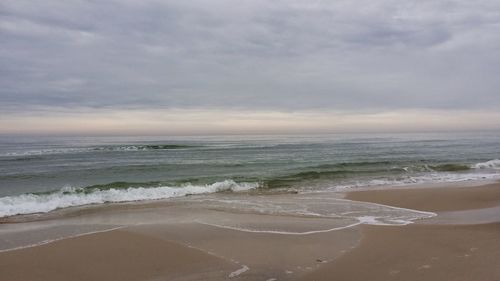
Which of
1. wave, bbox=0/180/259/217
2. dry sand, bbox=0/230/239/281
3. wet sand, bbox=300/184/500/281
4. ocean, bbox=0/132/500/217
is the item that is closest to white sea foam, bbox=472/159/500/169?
ocean, bbox=0/132/500/217

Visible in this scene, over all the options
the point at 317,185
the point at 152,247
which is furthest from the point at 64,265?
the point at 317,185

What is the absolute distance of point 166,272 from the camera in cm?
573

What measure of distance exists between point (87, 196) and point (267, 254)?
942cm

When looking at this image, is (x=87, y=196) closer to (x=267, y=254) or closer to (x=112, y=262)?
(x=112, y=262)

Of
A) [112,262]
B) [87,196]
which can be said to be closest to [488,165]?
[87,196]

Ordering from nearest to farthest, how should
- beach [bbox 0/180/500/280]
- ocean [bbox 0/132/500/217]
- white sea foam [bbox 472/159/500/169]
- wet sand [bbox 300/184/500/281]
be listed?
wet sand [bbox 300/184/500/281], beach [bbox 0/180/500/280], ocean [bbox 0/132/500/217], white sea foam [bbox 472/159/500/169]

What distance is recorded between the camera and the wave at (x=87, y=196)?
12.0m

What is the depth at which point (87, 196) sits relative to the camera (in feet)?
45.3

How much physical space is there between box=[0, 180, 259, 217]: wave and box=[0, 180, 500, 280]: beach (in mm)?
5073

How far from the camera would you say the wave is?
12000 millimetres

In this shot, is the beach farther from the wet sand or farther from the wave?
the wave

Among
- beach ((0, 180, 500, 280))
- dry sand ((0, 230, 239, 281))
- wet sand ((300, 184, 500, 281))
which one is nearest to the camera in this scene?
wet sand ((300, 184, 500, 281))

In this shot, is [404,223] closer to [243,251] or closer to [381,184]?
[243,251]

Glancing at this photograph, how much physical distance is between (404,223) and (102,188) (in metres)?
12.6
